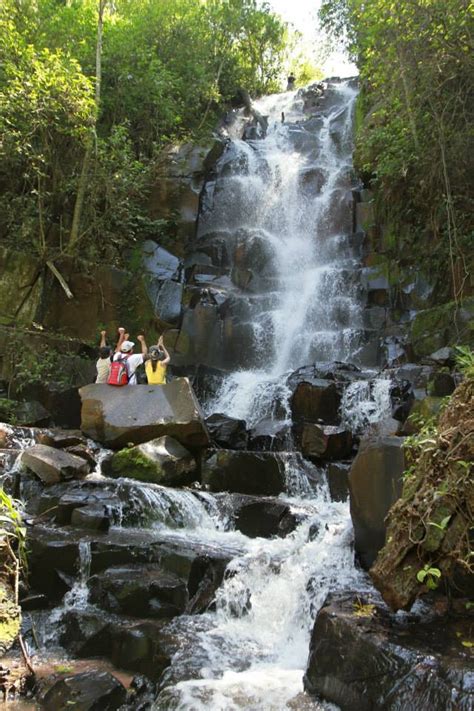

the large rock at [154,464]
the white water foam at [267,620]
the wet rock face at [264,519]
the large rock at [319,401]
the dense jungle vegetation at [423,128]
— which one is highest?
the dense jungle vegetation at [423,128]

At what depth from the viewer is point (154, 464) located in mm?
9219

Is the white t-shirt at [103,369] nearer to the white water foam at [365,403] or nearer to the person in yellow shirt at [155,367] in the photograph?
the person in yellow shirt at [155,367]

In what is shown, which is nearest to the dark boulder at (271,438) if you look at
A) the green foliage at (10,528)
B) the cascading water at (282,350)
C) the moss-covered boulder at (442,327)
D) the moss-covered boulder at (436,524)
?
the cascading water at (282,350)

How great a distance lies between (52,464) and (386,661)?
5.88 metres

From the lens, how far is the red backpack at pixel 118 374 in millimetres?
10930

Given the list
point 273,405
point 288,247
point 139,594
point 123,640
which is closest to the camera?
point 123,640

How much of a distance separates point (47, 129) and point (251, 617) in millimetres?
12932

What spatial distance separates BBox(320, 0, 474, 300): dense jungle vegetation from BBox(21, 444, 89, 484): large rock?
8.60 metres

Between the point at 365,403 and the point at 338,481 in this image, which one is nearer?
the point at 338,481

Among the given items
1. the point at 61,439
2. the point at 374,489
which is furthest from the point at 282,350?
the point at 374,489

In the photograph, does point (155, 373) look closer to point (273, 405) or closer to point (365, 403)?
point (273, 405)

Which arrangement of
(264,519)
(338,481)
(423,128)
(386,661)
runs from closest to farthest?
(386,661) → (264,519) → (338,481) → (423,128)

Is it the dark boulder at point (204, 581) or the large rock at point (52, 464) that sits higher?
the large rock at point (52, 464)

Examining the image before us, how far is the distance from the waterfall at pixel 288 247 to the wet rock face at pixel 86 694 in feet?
26.3
